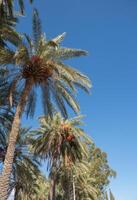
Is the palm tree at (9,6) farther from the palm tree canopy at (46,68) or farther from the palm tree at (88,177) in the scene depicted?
the palm tree at (88,177)

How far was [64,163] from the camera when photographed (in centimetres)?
3325

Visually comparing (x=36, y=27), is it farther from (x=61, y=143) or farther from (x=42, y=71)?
(x=61, y=143)

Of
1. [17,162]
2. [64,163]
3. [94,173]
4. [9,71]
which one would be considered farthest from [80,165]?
[9,71]

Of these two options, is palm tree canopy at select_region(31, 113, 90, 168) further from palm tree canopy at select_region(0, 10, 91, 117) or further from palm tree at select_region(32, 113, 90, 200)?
palm tree canopy at select_region(0, 10, 91, 117)

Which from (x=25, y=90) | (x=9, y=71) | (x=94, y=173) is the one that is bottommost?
(x=25, y=90)

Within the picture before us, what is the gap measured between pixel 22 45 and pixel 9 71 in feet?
6.43

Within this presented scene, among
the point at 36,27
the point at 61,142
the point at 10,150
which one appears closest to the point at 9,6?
the point at 36,27

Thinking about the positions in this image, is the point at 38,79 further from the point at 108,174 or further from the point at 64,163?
the point at 108,174

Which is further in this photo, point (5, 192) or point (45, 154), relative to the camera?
point (45, 154)

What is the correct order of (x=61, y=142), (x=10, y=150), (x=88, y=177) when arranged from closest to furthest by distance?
(x=10, y=150), (x=61, y=142), (x=88, y=177)

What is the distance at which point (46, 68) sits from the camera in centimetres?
1894

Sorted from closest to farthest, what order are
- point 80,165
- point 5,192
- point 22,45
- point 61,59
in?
point 5,192
point 22,45
point 61,59
point 80,165

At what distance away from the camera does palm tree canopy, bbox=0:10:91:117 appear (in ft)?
61.3

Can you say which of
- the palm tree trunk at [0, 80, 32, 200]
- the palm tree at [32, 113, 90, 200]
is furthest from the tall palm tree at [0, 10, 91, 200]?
the palm tree at [32, 113, 90, 200]
